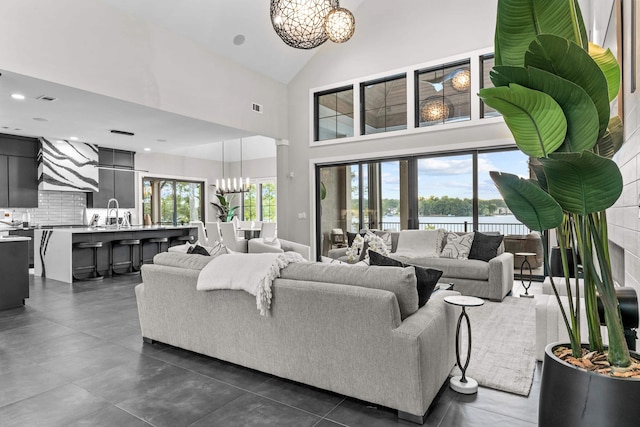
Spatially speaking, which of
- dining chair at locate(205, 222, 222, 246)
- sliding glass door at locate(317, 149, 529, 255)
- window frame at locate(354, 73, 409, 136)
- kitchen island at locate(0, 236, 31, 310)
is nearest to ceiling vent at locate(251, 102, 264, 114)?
sliding glass door at locate(317, 149, 529, 255)

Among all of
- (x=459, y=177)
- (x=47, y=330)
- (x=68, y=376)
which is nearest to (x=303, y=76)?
(x=459, y=177)

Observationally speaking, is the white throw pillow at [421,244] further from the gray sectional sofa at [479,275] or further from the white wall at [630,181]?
the white wall at [630,181]

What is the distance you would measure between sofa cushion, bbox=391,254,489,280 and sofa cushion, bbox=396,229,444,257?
28 centimetres

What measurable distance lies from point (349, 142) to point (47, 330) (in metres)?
5.85

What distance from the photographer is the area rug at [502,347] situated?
2477mm

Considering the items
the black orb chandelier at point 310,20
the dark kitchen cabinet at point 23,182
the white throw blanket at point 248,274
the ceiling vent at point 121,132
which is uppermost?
the black orb chandelier at point 310,20

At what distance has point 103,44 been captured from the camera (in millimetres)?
4961

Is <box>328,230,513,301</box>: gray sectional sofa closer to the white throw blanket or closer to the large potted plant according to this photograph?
the white throw blanket

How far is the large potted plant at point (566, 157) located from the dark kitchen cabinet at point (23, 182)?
9.51 m

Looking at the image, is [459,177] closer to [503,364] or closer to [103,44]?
[503,364]

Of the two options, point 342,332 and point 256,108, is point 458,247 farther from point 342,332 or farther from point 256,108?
point 256,108

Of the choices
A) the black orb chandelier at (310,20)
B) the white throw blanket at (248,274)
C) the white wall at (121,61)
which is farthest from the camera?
the white wall at (121,61)

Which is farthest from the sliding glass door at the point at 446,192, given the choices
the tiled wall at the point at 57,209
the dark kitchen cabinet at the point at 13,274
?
the tiled wall at the point at 57,209

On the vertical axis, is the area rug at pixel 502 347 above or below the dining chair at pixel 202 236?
below
